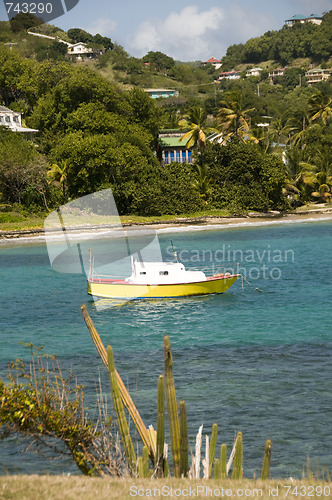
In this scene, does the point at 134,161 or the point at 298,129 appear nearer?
the point at 134,161

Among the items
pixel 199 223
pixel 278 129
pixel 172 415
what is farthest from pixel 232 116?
pixel 172 415

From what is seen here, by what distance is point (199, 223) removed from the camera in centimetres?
6328

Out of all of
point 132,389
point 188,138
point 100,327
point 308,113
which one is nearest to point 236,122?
point 188,138

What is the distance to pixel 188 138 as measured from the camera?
71000mm

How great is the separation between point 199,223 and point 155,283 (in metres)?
34.0

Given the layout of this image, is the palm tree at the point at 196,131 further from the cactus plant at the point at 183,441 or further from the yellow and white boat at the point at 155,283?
the cactus plant at the point at 183,441

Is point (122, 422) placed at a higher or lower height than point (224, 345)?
higher

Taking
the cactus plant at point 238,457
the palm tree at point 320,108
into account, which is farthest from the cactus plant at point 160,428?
the palm tree at point 320,108

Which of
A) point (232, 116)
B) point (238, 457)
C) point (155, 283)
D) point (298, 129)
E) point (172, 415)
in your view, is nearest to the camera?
point (238, 457)

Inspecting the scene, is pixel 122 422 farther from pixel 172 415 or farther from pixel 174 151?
pixel 174 151

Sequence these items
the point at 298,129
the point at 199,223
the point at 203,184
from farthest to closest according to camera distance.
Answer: the point at 298,129 → the point at 203,184 → the point at 199,223

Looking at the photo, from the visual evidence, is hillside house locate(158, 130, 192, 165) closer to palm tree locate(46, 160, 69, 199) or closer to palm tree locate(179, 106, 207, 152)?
palm tree locate(179, 106, 207, 152)

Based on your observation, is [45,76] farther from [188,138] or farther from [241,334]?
[241,334]

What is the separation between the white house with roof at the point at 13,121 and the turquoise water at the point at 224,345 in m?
35.3
